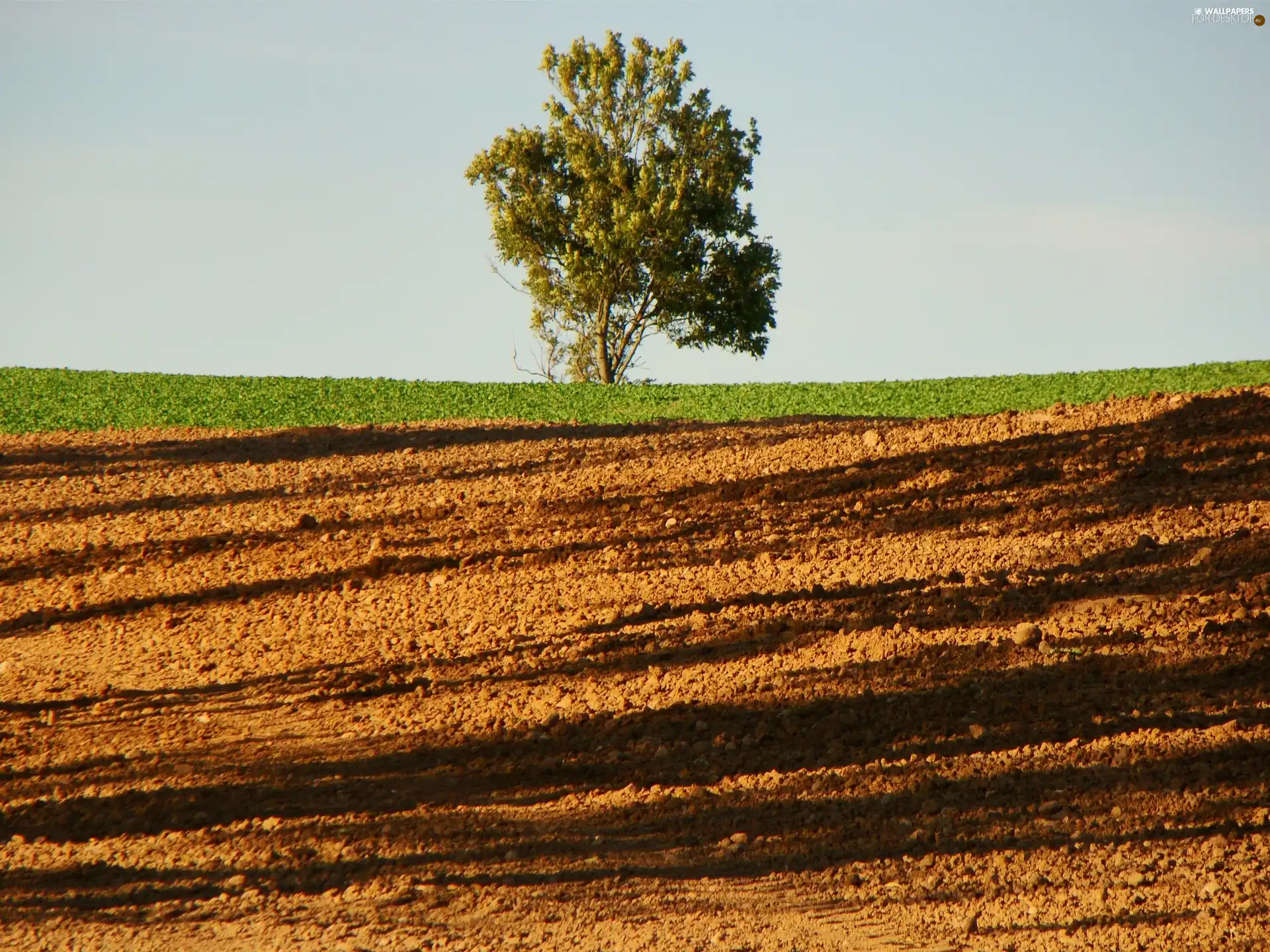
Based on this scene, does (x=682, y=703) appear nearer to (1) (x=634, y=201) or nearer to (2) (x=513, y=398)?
(2) (x=513, y=398)

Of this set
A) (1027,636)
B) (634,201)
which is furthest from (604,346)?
(1027,636)

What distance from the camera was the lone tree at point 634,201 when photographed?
3341cm

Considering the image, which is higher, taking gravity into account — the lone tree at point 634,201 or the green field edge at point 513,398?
the lone tree at point 634,201

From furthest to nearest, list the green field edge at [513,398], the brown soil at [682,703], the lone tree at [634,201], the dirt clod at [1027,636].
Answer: the lone tree at [634,201] → the green field edge at [513,398] → the dirt clod at [1027,636] → the brown soil at [682,703]

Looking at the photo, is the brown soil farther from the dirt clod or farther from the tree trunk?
the tree trunk

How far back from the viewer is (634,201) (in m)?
32.9

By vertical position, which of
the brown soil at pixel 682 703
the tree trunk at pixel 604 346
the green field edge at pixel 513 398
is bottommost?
the brown soil at pixel 682 703

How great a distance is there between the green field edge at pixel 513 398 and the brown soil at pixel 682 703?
7.93m

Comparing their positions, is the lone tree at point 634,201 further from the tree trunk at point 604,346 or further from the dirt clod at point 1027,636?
the dirt clod at point 1027,636

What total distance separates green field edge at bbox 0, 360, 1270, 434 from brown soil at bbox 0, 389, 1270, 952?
793 cm

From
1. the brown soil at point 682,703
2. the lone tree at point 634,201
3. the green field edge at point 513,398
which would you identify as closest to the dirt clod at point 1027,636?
the brown soil at point 682,703

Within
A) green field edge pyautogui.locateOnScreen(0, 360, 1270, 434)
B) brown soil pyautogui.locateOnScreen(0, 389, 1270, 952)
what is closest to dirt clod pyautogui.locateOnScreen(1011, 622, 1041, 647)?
brown soil pyautogui.locateOnScreen(0, 389, 1270, 952)

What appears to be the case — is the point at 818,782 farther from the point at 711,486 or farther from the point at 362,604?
the point at 711,486

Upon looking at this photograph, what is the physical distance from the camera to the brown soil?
16.2ft
